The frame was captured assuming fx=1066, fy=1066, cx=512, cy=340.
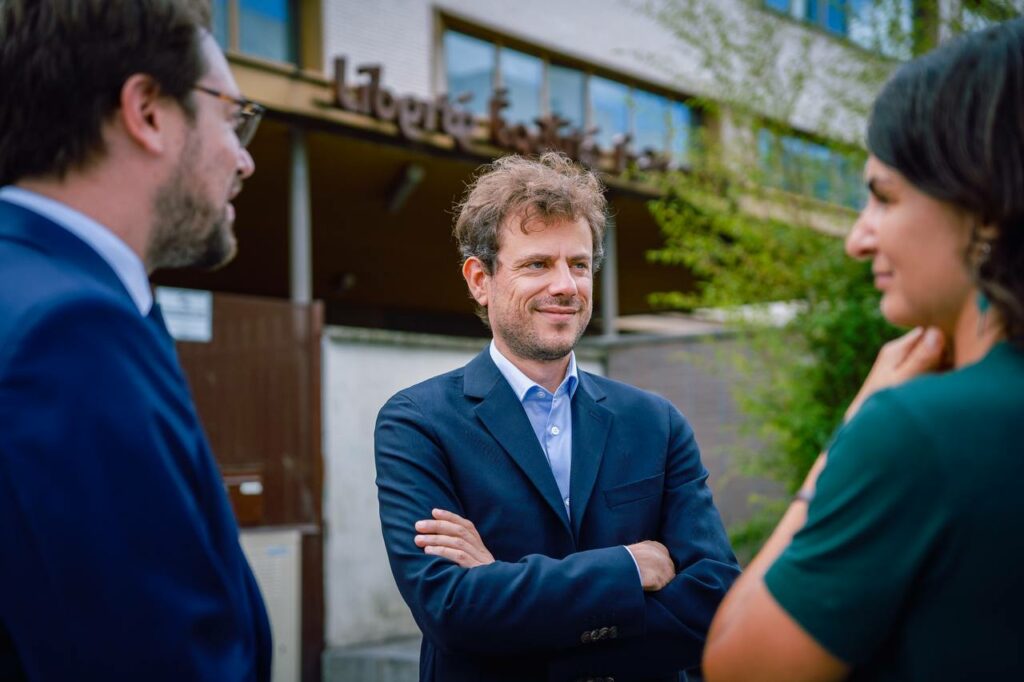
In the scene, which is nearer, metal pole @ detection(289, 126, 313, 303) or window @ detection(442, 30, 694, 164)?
metal pole @ detection(289, 126, 313, 303)

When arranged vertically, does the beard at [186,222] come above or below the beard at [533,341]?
above

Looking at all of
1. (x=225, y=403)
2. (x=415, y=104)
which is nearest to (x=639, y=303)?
(x=415, y=104)

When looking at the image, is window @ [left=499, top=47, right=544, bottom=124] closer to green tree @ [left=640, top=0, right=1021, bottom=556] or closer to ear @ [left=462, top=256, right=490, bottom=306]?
green tree @ [left=640, top=0, right=1021, bottom=556]

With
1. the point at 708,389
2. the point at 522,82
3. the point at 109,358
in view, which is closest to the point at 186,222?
the point at 109,358

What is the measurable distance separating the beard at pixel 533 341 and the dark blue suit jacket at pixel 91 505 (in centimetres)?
147

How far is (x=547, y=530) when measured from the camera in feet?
8.73

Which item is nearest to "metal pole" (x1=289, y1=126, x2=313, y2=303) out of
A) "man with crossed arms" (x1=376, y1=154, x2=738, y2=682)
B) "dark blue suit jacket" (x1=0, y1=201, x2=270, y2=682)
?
"man with crossed arms" (x1=376, y1=154, x2=738, y2=682)

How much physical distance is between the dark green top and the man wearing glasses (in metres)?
0.85

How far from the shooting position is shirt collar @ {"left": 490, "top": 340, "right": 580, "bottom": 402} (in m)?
2.90

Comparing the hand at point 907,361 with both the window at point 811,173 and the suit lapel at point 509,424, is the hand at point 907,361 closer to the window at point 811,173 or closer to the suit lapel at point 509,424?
the suit lapel at point 509,424

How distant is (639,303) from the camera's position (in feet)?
68.4

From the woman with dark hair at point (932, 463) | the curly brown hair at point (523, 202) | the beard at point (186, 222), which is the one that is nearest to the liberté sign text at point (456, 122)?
the curly brown hair at point (523, 202)

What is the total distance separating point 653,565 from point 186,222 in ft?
4.57

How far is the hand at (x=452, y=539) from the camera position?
253 cm
